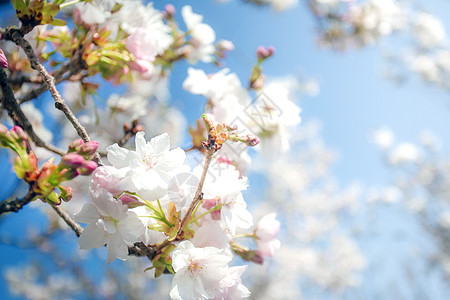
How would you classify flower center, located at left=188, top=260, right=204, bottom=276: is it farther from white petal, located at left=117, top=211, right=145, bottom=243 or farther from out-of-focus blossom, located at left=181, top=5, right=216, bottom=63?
out-of-focus blossom, located at left=181, top=5, right=216, bottom=63

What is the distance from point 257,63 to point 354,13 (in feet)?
4.48

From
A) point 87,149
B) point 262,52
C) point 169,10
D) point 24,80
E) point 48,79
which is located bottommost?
point 87,149

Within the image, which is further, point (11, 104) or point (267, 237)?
point (267, 237)

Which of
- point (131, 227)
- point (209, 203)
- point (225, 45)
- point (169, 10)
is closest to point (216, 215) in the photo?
point (209, 203)

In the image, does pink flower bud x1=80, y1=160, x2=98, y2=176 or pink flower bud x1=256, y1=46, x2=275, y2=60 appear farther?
pink flower bud x1=256, y1=46, x2=275, y2=60

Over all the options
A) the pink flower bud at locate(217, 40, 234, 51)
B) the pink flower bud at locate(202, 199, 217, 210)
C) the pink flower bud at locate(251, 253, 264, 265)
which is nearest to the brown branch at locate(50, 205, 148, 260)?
the pink flower bud at locate(202, 199, 217, 210)

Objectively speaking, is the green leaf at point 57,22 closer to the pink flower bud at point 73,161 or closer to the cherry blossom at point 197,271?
the pink flower bud at point 73,161

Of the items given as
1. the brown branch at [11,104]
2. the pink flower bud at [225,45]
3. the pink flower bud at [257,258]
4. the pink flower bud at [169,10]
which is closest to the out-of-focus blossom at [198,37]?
the pink flower bud at [225,45]

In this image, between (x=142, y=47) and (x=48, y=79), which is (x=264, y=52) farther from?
(x=48, y=79)

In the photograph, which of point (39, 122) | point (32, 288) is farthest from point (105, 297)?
point (39, 122)

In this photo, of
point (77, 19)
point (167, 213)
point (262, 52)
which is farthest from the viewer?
point (262, 52)

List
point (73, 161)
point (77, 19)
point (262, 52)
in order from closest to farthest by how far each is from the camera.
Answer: point (73, 161) < point (77, 19) < point (262, 52)

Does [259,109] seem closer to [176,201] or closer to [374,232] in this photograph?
[176,201]

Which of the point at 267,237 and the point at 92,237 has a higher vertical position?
the point at 267,237
